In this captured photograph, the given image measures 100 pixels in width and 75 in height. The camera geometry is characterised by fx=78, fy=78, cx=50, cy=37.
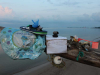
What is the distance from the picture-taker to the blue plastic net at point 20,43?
1.77 m

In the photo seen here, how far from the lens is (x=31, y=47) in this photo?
1.87 meters

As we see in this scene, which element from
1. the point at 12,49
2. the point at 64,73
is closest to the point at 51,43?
the point at 12,49

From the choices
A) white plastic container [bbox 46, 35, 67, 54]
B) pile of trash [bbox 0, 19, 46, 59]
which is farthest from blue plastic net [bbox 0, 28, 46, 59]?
white plastic container [bbox 46, 35, 67, 54]

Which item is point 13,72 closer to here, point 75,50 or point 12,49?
point 12,49

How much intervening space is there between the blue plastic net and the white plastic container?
0.49 feet

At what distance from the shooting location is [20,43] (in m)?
1.83

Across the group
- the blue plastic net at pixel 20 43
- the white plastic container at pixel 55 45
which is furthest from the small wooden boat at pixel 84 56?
the blue plastic net at pixel 20 43

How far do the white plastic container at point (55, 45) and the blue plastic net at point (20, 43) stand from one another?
15cm

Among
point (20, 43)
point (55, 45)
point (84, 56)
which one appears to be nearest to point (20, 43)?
point (20, 43)

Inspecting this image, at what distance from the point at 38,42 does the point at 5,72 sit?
176 inches

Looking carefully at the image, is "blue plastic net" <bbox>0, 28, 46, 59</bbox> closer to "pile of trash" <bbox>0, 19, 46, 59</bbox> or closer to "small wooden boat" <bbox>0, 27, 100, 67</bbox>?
"pile of trash" <bbox>0, 19, 46, 59</bbox>

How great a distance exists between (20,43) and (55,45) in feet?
2.74

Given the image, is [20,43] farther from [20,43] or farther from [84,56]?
[84,56]

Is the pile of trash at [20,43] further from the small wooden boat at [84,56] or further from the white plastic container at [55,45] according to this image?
the small wooden boat at [84,56]
